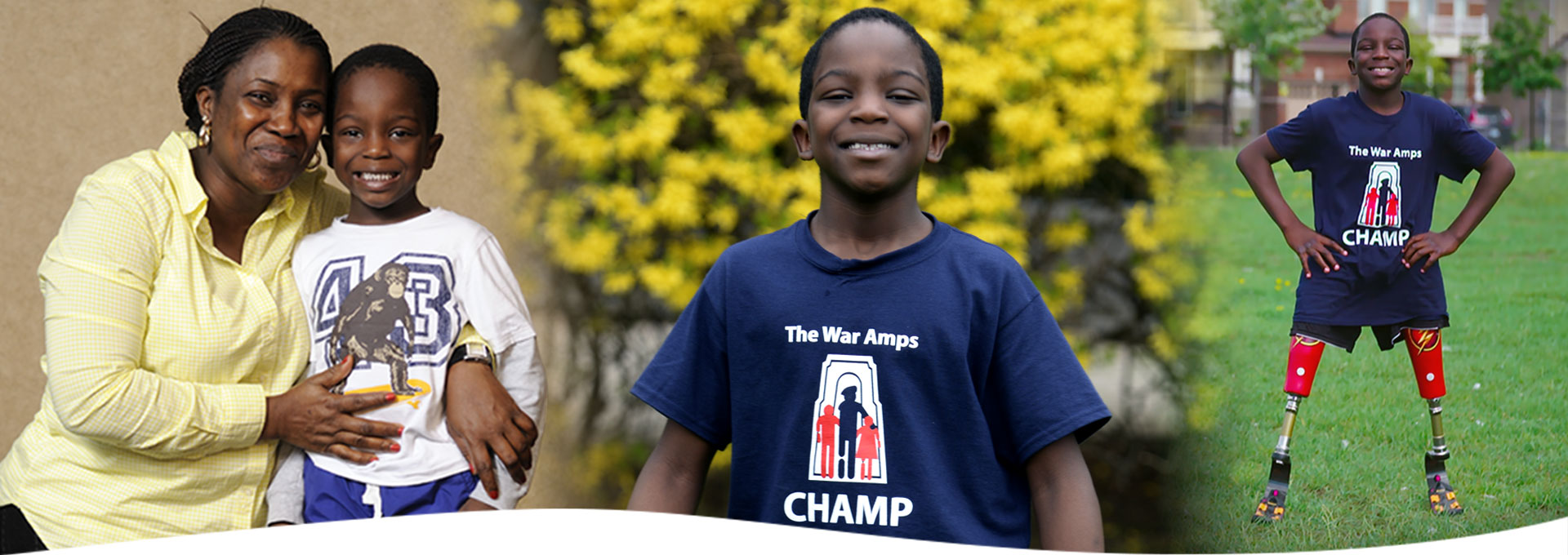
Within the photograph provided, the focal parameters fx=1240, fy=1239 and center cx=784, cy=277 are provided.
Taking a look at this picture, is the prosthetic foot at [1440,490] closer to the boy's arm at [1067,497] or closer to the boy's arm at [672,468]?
the boy's arm at [1067,497]

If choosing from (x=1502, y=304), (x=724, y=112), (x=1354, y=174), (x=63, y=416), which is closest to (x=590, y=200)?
(x=724, y=112)

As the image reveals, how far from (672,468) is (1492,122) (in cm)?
241

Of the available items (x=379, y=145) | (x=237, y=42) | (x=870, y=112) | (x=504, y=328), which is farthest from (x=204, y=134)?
(x=870, y=112)

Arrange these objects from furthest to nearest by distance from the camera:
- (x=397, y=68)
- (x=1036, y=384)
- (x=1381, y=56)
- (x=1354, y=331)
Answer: (x=1354, y=331), (x=1381, y=56), (x=397, y=68), (x=1036, y=384)

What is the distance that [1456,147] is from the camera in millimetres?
2980

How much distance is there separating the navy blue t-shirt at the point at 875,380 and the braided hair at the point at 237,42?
1.22 meters

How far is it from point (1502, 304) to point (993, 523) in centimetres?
204

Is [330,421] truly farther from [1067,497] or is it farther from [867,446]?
[1067,497]

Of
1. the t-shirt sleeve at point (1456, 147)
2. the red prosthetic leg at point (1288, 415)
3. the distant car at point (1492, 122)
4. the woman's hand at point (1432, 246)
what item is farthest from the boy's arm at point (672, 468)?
the distant car at point (1492, 122)

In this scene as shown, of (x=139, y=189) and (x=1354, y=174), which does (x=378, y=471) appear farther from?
(x=1354, y=174)

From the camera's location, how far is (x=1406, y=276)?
3016mm

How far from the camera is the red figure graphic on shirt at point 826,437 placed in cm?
194

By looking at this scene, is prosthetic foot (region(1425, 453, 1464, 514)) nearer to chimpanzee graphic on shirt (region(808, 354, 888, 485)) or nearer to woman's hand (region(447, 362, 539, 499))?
chimpanzee graphic on shirt (region(808, 354, 888, 485))

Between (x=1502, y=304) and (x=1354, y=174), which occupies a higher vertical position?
(x=1354, y=174)
